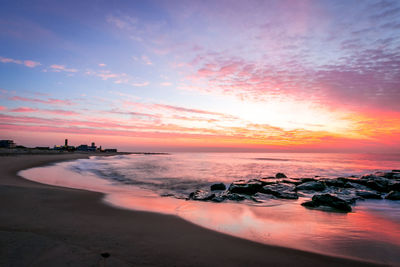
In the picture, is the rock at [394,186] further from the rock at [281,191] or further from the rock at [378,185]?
the rock at [281,191]

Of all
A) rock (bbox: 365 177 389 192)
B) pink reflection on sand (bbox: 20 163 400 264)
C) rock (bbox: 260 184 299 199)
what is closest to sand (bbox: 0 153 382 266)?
pink reflection on sand (bbox: 20 163 400 264)

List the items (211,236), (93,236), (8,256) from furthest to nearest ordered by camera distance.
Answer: (211,236), (93,236), (8,256)

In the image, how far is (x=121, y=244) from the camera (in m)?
4.62

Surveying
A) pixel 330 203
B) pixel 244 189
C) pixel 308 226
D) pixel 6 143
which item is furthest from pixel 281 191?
pixel 6 143

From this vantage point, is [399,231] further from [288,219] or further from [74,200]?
[74,200]

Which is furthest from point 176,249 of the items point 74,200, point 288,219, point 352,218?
point 352,218

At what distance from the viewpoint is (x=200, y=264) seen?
13.0ft

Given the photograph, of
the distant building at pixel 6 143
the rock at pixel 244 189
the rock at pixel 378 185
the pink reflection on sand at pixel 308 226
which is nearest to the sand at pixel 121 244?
the pink reflection on sand at pixel 308 226

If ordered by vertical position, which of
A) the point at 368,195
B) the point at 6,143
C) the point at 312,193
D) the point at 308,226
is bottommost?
the point at 312,193

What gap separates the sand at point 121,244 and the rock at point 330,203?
5609 mm

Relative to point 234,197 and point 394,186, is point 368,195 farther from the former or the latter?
point 234,197

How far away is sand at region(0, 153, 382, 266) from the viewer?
3.92 m

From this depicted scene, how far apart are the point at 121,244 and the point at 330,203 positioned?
29.2ft

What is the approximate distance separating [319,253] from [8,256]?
608 centimetres
